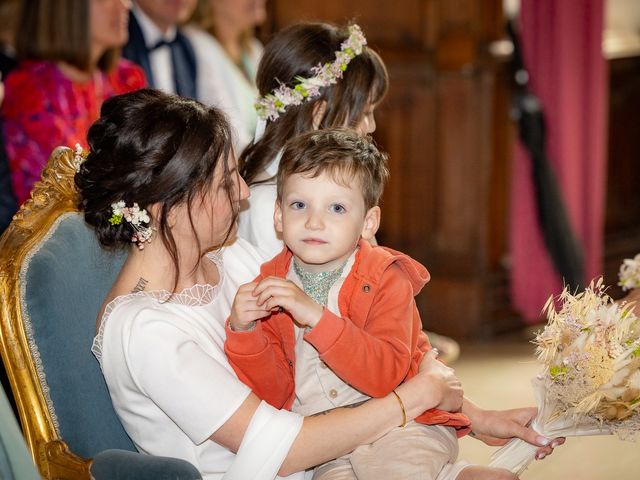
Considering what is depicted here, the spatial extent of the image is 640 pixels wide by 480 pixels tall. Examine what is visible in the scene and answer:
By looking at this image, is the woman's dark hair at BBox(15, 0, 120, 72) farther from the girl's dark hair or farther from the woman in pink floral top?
the girl's dark hair

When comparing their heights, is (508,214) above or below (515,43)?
below

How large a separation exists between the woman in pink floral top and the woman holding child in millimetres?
1976

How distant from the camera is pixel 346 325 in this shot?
191 cm

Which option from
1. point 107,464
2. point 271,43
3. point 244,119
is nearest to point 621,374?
point 107,464

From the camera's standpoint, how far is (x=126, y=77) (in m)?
4.50

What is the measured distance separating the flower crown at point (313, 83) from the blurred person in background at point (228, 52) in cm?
219

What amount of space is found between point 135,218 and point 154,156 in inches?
4.9

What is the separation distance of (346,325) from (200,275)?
1.24ft

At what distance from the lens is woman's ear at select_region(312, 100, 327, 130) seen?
98.7 inches

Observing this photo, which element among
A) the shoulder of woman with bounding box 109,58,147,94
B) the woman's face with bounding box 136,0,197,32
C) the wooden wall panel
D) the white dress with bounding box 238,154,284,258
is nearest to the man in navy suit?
the woman's face with bounding box 136,0,197,32

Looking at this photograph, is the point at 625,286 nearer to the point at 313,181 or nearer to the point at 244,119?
the point at 313,181

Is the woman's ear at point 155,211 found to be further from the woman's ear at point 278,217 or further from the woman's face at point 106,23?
the woman's face at point 106,23

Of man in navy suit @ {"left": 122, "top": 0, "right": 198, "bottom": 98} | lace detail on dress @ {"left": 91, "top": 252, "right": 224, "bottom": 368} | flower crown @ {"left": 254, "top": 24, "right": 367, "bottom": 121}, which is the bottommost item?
lace detail on dress @ {"left": 91, "top": 252, "right": 224, "bottom": 368}

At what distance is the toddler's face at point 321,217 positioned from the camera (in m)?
2.02
